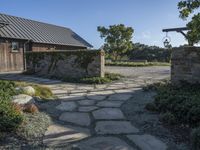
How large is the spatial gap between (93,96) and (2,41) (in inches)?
467

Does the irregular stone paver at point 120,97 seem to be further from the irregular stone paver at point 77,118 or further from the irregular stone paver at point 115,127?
the irregular stone paver at point 115,127

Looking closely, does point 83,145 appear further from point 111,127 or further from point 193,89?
point 193,89

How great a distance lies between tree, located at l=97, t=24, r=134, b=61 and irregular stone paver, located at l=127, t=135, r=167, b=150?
2659 cm

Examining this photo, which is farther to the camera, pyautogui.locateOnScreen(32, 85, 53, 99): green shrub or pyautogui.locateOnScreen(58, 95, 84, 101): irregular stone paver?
pyautogui.locateOnScreen(32, 85, 53, 99): green shrub

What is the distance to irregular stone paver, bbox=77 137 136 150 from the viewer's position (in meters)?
3.20

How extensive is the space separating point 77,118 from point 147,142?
5.20 feet

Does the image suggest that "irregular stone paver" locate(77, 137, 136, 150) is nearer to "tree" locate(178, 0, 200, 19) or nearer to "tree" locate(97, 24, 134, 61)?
"tree" locate(178, 0, 200, 19)

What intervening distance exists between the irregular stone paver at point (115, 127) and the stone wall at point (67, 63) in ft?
20.3

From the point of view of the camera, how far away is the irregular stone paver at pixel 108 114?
4645 millimetres

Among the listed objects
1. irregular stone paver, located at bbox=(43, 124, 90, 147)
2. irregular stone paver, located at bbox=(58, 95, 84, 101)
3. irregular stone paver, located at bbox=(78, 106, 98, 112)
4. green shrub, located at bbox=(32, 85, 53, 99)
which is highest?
green shrub, located at bbox=(32, 85, 53, 99)

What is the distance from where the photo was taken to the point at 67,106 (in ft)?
18.0

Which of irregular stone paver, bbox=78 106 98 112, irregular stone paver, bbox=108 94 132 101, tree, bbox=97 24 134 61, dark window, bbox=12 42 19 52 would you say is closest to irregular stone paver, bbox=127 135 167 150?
irregular stone paver, bbox=78 106 98 112

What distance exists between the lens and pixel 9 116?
3691 millimetres

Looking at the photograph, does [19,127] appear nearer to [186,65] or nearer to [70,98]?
[70,98]
